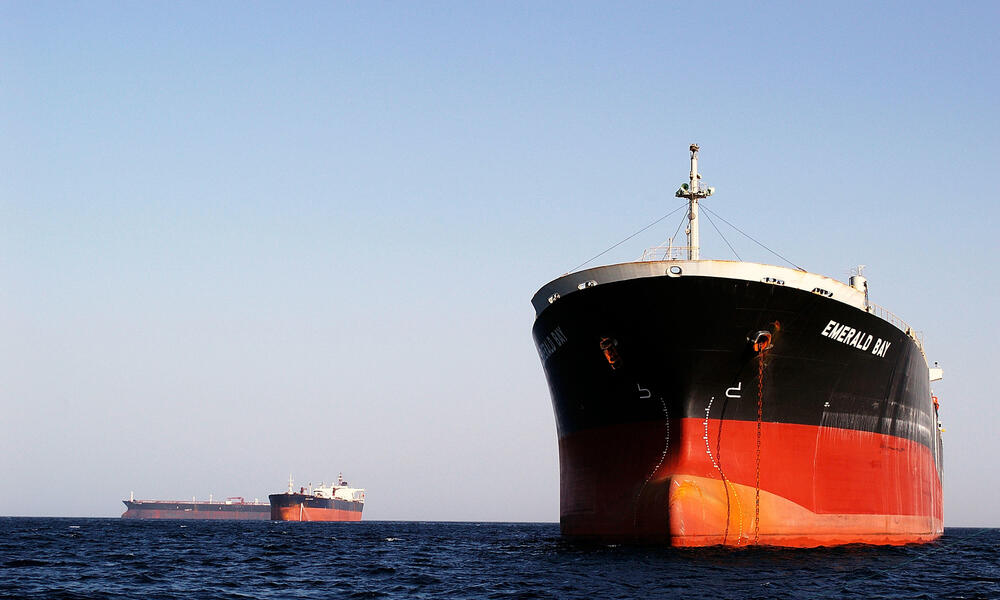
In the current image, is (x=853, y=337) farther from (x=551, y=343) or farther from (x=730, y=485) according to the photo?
(x=551, y=343)

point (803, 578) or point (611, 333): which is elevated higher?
point (611, 333)

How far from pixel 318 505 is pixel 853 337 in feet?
364

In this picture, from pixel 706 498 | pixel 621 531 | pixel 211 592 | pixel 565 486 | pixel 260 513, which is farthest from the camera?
pixel 260 513

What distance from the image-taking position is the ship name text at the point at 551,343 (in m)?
25.9

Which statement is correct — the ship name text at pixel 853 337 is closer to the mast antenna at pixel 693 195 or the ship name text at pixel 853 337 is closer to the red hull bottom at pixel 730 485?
the red hull bottom at pixel 730 485

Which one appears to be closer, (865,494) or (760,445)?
(760,445)

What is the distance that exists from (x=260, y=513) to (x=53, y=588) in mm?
142457

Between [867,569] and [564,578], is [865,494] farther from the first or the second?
[564,578]

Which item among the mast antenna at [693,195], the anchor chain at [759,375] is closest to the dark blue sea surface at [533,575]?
the anchor chain at [759,375]

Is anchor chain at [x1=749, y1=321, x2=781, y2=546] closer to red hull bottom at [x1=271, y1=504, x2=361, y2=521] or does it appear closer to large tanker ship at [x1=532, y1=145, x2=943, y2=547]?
large tanker ship at [x1=532, y1=145, x2=943, y2=547]

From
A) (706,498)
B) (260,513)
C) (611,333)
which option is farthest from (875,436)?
(260,513)

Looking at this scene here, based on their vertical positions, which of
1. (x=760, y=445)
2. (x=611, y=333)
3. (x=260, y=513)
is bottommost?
(x=260, y=513)

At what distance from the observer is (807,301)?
2277cm

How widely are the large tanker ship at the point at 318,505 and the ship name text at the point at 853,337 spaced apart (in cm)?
10704
